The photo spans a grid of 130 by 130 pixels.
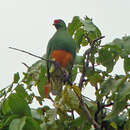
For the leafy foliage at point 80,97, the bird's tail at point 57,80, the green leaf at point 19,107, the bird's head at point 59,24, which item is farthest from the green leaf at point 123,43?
the bird's head at point 59,24

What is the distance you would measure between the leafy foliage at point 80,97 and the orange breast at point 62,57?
49 cm

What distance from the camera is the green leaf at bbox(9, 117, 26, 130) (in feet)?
5.08

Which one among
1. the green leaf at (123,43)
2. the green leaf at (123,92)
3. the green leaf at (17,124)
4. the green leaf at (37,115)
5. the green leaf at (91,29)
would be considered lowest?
the green leaf at (37,115)

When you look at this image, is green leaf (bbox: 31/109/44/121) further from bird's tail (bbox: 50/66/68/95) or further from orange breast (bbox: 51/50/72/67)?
orange breast (bbox: 51/50/72/67)

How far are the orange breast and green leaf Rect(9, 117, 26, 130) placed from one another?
1.35 metres

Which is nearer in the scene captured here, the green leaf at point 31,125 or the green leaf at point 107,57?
the green leaf at point 31,125

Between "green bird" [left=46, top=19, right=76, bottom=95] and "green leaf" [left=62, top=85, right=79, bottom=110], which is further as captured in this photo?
"green bird" [left=46, top=19, right=76, bottom=95]

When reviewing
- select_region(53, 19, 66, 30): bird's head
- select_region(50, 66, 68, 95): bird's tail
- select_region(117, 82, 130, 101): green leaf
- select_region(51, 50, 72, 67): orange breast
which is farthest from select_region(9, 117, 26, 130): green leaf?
select_region(53, 19, 66, 30): bird's head

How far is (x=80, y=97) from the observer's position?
186cm

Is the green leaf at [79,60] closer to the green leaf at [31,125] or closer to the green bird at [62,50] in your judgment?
the green bird at [62,50]

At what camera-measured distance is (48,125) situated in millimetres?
1771

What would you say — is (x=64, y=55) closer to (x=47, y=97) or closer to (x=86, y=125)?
(x=47, y=97)

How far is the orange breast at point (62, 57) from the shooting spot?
294cm

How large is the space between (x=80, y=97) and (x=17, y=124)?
1.39ft
